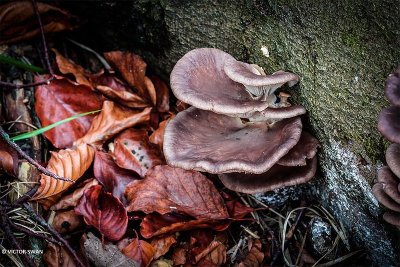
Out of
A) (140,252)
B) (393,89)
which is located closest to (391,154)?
(393,89)

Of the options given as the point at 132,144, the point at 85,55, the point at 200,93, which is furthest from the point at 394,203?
the point at 85,55

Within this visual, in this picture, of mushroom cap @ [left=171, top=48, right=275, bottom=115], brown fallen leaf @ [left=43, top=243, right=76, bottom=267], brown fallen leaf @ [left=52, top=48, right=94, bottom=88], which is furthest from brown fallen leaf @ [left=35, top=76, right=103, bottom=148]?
mushroom cap @ [left=171, top=48, right=275, bottom=115]

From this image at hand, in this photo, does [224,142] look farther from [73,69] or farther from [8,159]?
[73,69]

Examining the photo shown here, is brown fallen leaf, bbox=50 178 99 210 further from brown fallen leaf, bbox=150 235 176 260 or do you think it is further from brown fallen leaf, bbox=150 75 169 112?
brown fallen leaf, bbox=150 75 169 112

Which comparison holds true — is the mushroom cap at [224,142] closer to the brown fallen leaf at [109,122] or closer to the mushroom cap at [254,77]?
the mushroom cap at [254,77]

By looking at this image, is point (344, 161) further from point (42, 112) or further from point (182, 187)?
point (42, 112)
